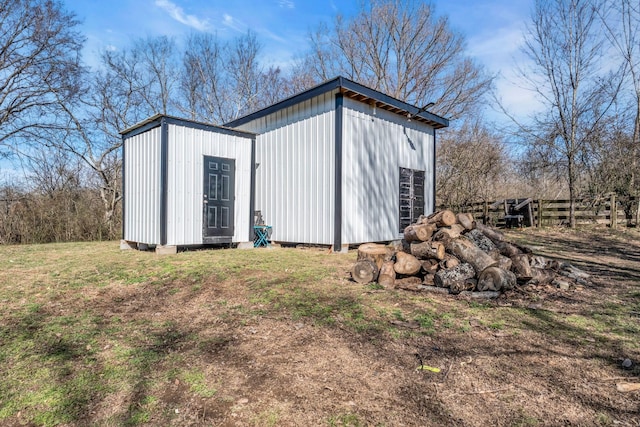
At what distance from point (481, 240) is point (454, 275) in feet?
2.82

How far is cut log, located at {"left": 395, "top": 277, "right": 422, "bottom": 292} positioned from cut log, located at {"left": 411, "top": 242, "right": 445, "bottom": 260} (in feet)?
1.01

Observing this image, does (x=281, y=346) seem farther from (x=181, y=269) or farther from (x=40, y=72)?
(x=40, y=72)

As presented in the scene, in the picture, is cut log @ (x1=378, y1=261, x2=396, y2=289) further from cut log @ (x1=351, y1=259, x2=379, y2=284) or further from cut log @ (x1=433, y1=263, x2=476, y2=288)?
cut log @ (x1=433, y1=263, x2=476, y2=288)

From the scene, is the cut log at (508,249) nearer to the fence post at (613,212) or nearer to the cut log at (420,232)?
the cut log at (420,232)

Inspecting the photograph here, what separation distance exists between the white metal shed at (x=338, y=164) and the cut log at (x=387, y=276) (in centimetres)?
262

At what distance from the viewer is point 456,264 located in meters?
4.11

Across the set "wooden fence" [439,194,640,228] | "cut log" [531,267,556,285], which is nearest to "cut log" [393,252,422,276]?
"cut log" [531,267,556,285]

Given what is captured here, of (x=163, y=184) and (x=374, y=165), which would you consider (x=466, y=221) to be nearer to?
(x=374, y=165)

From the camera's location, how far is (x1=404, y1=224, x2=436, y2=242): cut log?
14.4 ft

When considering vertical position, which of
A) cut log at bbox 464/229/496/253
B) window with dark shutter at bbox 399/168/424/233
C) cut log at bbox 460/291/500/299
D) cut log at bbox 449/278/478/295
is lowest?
cut log at bbox 460/291/500/299

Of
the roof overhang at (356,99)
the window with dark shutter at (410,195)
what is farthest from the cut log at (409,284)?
the window with dark shutter at (410,195)

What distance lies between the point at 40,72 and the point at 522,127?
694 inches

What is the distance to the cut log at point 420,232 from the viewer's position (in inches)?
173

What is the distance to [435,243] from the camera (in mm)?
4285
